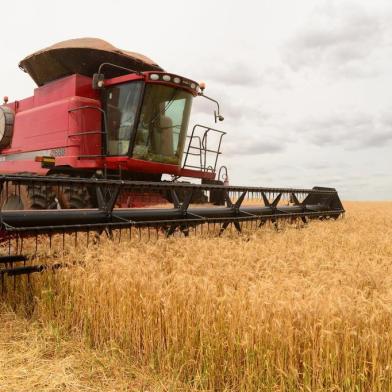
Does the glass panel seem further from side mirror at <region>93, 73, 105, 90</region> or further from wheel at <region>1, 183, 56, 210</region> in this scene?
wheel at <region>1, 183, 56, 210</region>

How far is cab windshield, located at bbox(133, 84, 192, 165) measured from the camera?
6.29m

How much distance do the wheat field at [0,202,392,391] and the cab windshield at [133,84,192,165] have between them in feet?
10.7

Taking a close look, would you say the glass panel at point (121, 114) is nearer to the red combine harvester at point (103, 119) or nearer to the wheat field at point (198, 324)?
the red combine harvester at point (103, 119)

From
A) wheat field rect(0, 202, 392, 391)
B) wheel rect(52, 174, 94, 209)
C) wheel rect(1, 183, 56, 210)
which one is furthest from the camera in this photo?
wheel rect(1, 183, 56, 210)

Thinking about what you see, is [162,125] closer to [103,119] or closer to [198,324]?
[103,119]

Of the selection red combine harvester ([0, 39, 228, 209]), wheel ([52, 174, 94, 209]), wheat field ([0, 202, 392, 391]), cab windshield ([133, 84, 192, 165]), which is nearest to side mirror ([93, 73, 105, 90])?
red combine harvester ([0, 39, 228, 209])

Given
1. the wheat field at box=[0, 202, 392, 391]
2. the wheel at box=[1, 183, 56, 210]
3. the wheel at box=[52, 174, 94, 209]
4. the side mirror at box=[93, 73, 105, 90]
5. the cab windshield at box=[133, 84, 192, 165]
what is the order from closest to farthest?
1. the wheat field at box=[0, 202, 392, 391]
2. the wheel at box=[52, 174, 94, 209]
3. the wheel at box=[1, 183, 56, 210]
4. the side mirror at box=[93, 73, 105, 90]
5. the cab windshield at box=[133, 84, 192, 165]

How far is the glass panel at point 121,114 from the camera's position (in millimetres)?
6258

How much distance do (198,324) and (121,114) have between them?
16.0ft

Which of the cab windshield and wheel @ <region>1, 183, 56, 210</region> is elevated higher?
the cab windshield

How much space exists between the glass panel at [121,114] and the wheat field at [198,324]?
323 cm

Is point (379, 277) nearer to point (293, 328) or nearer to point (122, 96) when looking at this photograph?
point (293, 328)

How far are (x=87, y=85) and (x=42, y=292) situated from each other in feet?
16.1

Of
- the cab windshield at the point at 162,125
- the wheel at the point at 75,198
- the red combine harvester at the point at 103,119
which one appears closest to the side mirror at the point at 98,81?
the red combine harvester at the point at 103,119
